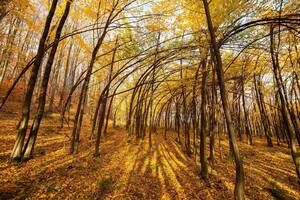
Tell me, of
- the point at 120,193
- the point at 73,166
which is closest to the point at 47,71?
the point at 73,166

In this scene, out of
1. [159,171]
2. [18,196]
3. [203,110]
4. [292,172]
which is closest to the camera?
[18,196]

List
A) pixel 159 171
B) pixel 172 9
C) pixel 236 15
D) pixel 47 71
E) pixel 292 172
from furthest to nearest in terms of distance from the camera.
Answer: pixel 292 172, pixel 159 171, pixel 47 71, pixel 172 9, pixel 236 15

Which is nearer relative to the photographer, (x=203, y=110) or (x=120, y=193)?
(x=120, y=193)

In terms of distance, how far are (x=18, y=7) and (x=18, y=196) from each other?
961cm

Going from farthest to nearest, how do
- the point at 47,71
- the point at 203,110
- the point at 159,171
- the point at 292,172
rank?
the point at 292,172 < the point at 159,171 < the point at 203,110 < the point at 47,71

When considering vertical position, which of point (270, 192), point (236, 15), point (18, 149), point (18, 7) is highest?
point (18, 7)

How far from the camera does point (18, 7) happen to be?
25.6 feet

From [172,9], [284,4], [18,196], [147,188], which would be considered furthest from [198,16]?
[18,196]

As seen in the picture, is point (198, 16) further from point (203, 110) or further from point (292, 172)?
point (292, 172)

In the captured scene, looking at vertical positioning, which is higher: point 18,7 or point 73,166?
point 18,7

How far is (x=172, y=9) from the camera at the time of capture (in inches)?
219

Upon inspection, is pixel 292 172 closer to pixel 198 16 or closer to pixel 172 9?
pixel 198 16

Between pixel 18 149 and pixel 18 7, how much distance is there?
311 inches

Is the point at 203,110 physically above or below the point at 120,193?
above
